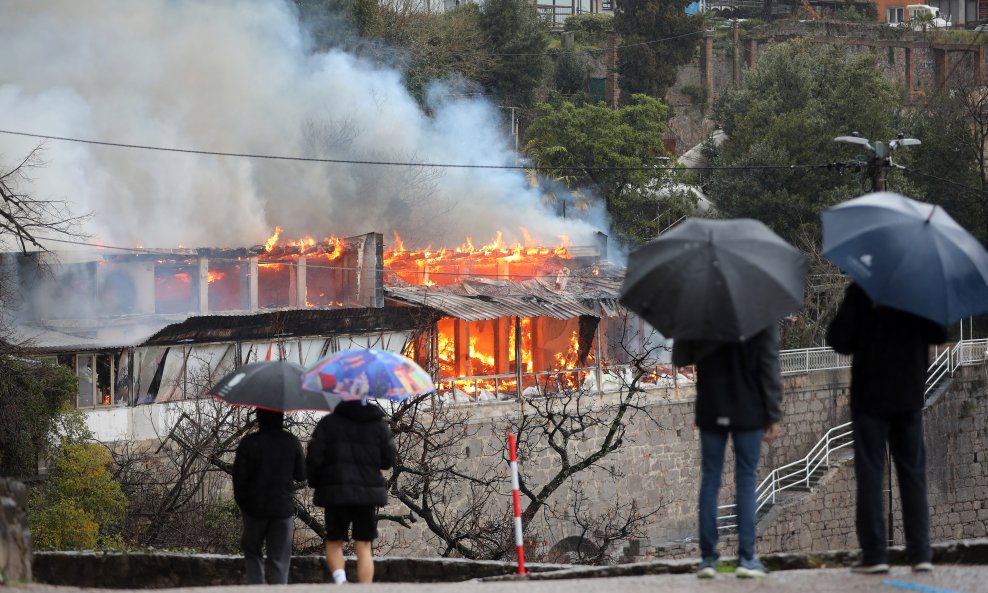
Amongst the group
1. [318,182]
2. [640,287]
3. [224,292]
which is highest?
[318,182]

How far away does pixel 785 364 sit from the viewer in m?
30.5

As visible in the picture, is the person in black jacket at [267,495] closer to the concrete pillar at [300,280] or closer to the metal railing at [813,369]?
the metal railing at [813,369]

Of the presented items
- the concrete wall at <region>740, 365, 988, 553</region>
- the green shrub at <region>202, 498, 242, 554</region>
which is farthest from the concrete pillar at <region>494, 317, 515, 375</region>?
the green shrub at <region>202, 498, 242, 554</region>

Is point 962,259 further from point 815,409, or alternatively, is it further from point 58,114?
point 58,114

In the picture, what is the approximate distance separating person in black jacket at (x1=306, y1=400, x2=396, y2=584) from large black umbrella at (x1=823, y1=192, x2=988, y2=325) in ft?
10.5

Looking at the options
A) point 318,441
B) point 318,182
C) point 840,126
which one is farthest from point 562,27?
point 318,441

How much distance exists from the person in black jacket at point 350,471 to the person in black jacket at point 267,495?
0.28 meters

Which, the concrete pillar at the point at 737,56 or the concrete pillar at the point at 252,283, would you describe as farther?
the concrete pillar at the point at 737,56

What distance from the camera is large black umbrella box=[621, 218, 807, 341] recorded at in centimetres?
704

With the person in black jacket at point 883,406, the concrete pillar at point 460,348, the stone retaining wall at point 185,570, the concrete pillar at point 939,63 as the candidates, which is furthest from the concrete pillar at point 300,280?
the concrete pillar at point 939,63

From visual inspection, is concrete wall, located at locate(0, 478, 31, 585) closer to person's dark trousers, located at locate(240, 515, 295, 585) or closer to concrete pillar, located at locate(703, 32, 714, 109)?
person's dark trousers, located at locate(240, 515, 295, 585)

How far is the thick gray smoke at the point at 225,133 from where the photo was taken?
31.2 m

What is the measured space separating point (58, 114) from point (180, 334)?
31.6 feet

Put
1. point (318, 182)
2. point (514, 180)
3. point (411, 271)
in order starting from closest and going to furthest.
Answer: point (411, 271)
point (318, 182)
point (514, 180)
